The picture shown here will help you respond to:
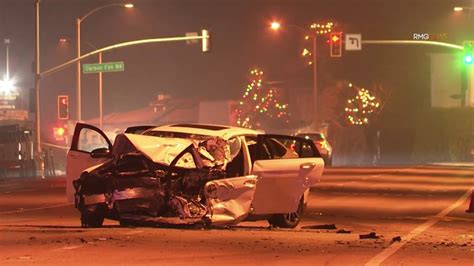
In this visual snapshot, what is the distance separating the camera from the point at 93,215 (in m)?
14.6

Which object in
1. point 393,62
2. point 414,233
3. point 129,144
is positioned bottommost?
point 414,233

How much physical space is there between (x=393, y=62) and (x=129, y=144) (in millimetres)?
61197

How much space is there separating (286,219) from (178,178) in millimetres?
2632

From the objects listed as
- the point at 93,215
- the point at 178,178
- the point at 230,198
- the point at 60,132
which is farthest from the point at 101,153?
the point at 60,132

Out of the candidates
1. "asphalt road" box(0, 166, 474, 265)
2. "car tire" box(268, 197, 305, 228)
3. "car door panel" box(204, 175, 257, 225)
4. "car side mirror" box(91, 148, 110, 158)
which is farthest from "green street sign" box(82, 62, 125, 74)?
"car door panel" box(204, 175, 257, 225)

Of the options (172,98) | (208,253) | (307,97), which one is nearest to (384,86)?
(307,97)

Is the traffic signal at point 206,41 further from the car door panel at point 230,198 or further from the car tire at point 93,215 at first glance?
the car door panel at point 230,198

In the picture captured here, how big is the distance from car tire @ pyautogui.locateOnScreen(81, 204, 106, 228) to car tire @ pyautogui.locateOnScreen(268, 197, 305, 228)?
2.85m

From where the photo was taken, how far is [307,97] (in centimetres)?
7800

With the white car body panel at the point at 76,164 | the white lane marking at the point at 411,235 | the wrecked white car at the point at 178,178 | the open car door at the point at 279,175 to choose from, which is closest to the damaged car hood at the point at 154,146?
the wrecked white car at the point at 178,178

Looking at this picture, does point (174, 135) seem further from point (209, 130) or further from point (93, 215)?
point (93, 215)

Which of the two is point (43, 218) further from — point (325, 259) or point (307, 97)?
point (307, 97)

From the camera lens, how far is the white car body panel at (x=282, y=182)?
15.1 metres

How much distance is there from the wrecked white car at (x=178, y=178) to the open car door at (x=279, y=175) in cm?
2
